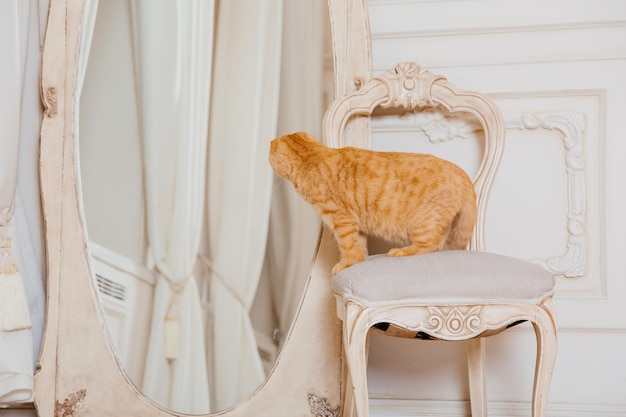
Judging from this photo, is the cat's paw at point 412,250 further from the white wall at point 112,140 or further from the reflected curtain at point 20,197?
the reflected curtain at point 20,197

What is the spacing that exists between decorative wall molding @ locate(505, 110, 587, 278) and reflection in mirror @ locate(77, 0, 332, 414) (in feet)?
2.22

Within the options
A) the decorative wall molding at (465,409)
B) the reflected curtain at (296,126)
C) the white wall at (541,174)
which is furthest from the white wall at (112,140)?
the decorative wall molding at (465,409)

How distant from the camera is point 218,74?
1.79 metres

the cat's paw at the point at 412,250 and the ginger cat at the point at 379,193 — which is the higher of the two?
the ginger cat at the point at 379,193

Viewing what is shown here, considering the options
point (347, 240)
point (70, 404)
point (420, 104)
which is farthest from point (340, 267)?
point (70, 404)

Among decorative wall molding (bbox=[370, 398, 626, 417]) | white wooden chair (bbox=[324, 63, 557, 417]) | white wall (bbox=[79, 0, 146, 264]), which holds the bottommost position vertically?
decorative wall molding (bbox=[370, 398, 626, 417])

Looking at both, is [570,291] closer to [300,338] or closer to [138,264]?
[300,338]

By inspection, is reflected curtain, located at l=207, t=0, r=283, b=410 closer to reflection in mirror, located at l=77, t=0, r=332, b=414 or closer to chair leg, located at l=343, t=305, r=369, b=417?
reflection in mirror, located at l=77, t=0, r=332, b=414

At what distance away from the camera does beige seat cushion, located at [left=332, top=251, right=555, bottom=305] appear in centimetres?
130

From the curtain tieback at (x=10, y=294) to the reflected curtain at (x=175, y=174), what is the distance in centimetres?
33


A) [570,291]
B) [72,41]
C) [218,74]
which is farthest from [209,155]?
[570,291]

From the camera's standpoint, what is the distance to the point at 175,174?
1804 millimetres

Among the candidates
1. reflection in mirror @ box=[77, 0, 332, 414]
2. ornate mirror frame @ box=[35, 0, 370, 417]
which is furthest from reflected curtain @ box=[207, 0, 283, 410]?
ornate mirror frame @ box=[35, 0, 370, 417]

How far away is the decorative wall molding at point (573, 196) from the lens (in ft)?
6.04
